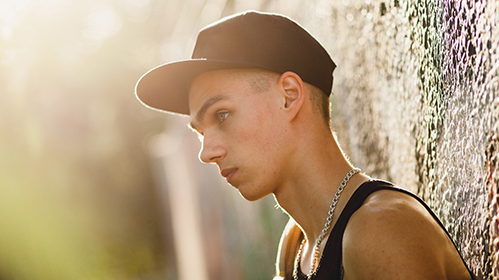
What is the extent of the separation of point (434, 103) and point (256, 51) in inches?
29.2

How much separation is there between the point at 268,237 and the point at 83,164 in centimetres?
855

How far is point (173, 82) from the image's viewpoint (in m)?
1.80

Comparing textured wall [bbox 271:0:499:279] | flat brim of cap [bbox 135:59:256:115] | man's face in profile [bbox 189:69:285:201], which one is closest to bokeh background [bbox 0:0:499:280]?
textured wall [bbox 271:0:499:279]

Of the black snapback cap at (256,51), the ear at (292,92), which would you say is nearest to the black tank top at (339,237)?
the ear at (292,92)

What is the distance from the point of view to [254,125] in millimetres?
1577

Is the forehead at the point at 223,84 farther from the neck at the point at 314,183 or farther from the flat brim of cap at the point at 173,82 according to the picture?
the neck at the point at 314,183

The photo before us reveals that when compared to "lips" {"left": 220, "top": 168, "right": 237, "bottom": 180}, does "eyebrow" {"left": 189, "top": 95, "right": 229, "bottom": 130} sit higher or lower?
higher

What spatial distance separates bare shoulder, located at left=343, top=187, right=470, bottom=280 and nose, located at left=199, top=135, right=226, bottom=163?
0.62 m

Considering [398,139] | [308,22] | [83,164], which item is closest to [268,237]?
[308,22]

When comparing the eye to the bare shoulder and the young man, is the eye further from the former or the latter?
the bare shoulder

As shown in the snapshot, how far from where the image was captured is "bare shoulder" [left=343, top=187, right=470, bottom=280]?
3.26ft

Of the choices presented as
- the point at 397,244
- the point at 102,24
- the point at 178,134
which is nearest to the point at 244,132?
the point at 397,244

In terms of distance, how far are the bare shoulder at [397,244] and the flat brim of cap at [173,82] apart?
73cm

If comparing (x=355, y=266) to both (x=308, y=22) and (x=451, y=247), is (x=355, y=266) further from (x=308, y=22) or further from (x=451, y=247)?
(x=308, y=22)
